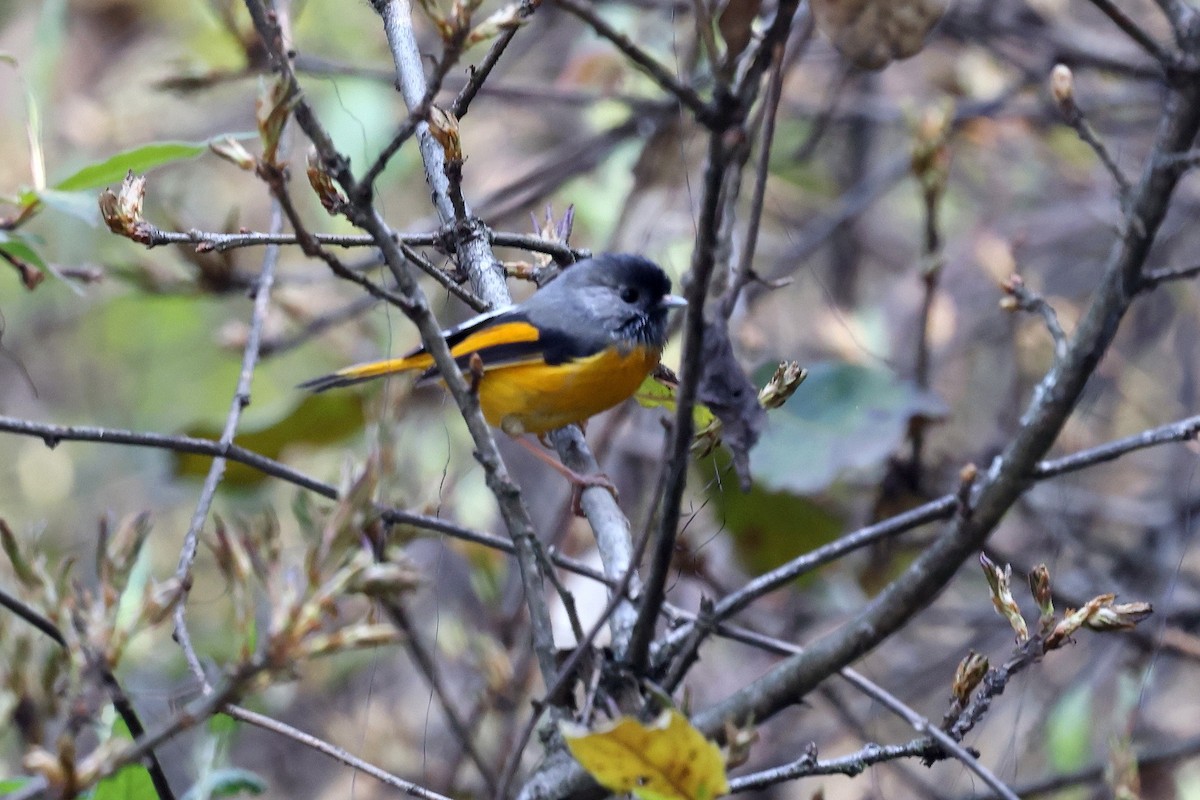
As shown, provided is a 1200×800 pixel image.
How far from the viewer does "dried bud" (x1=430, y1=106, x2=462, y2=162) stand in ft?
6.53

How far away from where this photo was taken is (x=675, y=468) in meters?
1.41

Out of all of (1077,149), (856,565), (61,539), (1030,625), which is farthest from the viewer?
(61,539)

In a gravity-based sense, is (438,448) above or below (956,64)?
below

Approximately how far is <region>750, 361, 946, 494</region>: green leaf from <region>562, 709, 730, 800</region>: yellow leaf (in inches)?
76.7

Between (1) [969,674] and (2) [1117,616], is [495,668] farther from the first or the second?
(2) [1117,616]

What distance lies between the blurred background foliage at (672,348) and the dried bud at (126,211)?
1.16 feet

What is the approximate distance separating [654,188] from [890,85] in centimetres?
212

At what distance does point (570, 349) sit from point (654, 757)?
65.9 inches

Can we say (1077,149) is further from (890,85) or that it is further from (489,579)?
(489,579)

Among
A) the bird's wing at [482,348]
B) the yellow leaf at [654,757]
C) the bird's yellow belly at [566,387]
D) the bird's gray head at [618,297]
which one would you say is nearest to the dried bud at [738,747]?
the yellow leaf at [654,757]

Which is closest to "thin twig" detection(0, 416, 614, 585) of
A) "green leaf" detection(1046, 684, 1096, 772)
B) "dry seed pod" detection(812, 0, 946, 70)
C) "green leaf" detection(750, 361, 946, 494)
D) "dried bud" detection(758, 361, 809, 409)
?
"dried bud" detection(758, 361, 809, 409)

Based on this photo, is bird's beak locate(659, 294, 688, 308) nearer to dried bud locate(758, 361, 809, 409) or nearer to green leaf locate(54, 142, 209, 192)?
dried bud locate(758, 361, 809, 409)

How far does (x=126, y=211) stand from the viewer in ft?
6.27

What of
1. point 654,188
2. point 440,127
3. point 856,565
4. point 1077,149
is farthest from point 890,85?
point 440,127
